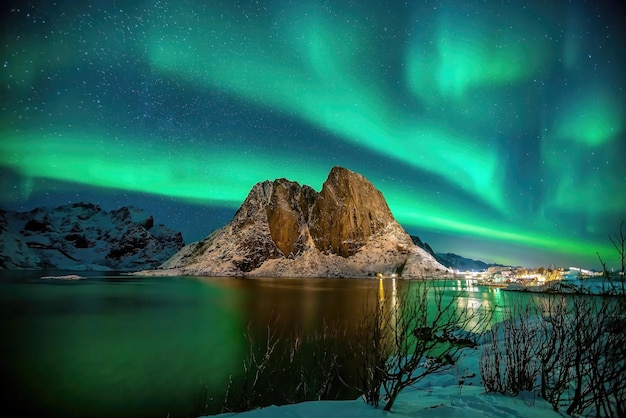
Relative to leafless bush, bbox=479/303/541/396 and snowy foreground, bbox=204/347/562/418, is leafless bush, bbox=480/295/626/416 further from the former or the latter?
snowy foreground, bbox=204/347/562/418

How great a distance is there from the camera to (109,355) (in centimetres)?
2577

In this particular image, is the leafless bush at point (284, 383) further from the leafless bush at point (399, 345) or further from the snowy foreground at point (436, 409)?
the snowy foreground at point (436, 409)

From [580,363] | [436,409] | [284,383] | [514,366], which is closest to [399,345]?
[436,409]

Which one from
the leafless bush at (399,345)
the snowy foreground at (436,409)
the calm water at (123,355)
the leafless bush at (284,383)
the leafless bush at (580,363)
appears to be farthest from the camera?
the calm water at (123,355)

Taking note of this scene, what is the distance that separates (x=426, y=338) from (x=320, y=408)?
2949mm

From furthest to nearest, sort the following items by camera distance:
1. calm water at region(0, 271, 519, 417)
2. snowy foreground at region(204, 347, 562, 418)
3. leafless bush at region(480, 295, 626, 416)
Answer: calm water at region(0, 271, 519, 417) → snowy foreground at region(204, 347, 562, 418) → leafless bush at region(480, 295, 626, 416)

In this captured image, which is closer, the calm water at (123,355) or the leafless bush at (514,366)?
the leafless bush at (514,366)

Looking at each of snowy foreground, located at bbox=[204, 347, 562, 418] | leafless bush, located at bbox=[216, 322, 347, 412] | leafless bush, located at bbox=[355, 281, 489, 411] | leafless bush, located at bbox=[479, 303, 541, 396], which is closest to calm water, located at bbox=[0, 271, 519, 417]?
leafless bush, located at bbox=[355, 281, 489, 411]

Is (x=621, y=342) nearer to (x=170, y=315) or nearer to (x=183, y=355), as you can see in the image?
(x=183, y=355)

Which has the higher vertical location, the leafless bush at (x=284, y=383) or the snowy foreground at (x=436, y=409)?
the snowy foreground at (x=436, y=409)

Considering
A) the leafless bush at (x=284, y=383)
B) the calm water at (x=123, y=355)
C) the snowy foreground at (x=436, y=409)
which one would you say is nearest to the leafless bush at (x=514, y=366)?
the snowy foreground at (x=436, y=409)

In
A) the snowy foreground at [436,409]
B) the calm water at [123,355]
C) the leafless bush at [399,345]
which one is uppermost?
the leafless bush at [399,345]

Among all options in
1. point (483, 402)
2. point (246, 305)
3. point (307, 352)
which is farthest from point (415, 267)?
point (483, 402)

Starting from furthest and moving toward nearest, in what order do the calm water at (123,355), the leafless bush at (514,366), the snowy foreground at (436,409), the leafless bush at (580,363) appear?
the calm water at (123,355)
the leafless bush at (514,366)
the snowy foreground at (436,409)
the leafless bush at (580,363)
